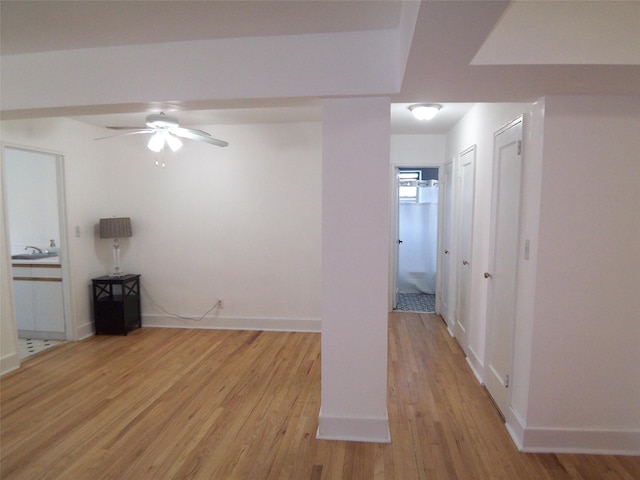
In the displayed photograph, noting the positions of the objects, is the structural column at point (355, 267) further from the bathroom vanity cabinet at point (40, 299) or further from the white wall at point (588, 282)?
the bathroom vanity cabinet at point (40, 299)

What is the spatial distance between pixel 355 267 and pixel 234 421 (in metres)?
1.43

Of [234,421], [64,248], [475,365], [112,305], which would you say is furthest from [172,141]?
[475,365]

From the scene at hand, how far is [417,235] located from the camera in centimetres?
580

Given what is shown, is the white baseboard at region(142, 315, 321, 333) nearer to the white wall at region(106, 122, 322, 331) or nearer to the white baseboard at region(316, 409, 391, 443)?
the white wall at region(106, 122, 322, 331)

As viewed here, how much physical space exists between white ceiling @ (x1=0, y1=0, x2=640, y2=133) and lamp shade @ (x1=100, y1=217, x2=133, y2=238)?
2233mm

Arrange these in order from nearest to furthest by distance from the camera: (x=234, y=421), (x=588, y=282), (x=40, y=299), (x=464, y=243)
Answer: (x=588, y=282)
(x=234, y=421)
(x=464, y=243)
(x=40, y=299)

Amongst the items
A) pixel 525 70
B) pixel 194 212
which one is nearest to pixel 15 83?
pixel 194 212

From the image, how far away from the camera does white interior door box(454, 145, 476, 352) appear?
11.1 feet

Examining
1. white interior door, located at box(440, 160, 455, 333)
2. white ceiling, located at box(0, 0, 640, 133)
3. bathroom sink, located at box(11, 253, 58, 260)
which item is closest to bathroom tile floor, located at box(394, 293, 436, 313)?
white interior door, located at box(440, 160, 455, 333)

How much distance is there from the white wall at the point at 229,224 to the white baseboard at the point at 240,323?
0.01 m

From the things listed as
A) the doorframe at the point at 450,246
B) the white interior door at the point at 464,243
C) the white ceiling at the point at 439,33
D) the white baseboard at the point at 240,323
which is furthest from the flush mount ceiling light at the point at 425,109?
the white baseboard at the point at 240,323

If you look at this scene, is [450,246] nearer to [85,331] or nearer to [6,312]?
[85,331]

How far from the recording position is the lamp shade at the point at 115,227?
399 cm

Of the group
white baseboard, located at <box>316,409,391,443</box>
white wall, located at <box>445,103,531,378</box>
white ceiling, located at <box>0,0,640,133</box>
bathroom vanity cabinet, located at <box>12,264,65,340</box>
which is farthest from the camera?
bathroom vanity cabinet, located at <box>12,264,65,340</box>
